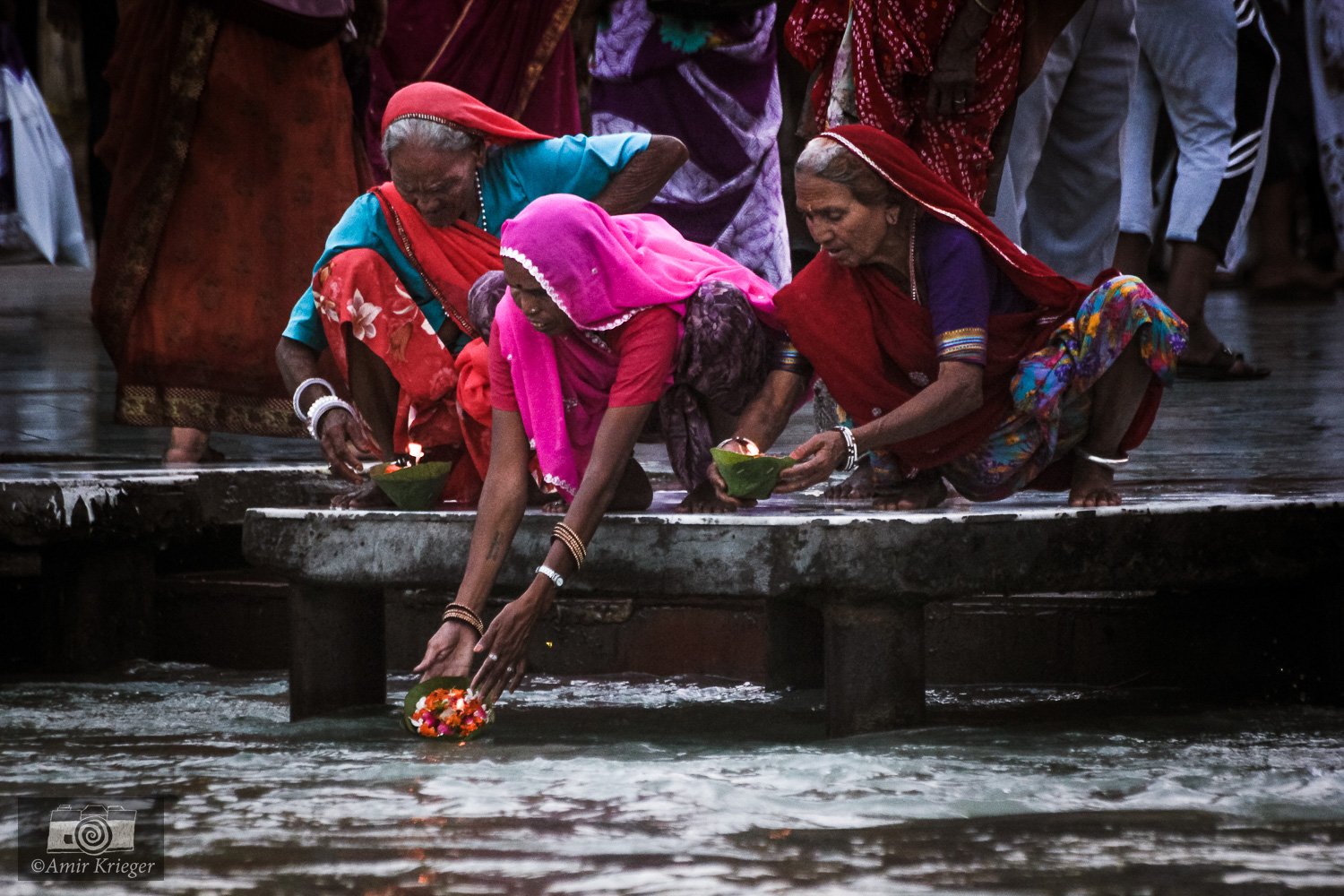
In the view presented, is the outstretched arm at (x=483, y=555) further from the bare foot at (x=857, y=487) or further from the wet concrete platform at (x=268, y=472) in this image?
the bare foot at (x=857, y=487)

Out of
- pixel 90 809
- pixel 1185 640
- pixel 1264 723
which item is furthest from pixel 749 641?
pixel 90 809

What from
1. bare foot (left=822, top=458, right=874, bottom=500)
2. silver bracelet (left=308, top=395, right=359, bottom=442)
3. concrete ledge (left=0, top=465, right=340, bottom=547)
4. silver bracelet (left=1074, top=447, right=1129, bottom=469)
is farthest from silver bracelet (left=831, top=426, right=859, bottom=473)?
concrete ledge (left=0, top=465, right=340, bottom=547)

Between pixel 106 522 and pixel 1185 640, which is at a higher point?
pixel 106 522

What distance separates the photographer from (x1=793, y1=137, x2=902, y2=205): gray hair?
3.68 m

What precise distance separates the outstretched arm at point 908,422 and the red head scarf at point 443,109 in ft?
3.45

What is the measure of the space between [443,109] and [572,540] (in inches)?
42.6

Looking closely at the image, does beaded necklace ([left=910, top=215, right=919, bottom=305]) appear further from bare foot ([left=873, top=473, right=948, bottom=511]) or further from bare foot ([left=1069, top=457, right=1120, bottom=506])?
bare foot ([left=1069, top=457, right=1120, bottom=506])

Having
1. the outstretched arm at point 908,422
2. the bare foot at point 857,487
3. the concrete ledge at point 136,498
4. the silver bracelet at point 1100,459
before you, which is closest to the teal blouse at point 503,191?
the concrete ledge at point 136,498

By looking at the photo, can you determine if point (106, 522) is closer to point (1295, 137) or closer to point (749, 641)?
point (749, 641)

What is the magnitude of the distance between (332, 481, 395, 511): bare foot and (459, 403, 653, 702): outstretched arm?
17.1 inches

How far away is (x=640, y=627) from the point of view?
15.0ft

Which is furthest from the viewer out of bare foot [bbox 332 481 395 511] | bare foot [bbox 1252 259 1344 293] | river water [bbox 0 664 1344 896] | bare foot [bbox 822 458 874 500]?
bare foot [bbox 1252 259 1344 293]

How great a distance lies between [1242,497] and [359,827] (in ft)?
6.32

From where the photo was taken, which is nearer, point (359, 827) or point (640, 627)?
point (359, 827)
